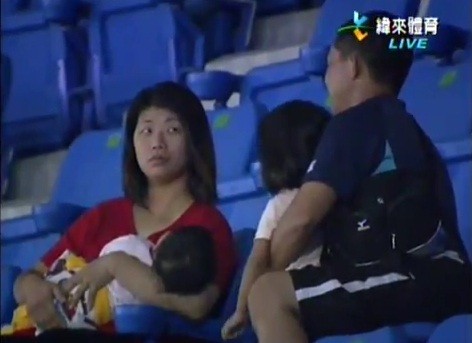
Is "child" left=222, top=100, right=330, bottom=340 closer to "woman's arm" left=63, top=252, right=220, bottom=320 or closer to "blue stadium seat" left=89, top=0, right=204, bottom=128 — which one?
"woman's arm" left=63, top=252, right=220, bottom=320

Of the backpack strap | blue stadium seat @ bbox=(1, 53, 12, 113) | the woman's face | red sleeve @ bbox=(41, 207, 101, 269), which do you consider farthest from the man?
blue stadium seat @ bbox=(1, 53, 12, 113)

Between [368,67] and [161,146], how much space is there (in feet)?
1.02

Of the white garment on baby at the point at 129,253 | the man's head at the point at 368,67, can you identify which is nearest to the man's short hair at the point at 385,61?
the man's head at the point at 368,67

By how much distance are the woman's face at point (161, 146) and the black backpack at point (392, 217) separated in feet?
0.94

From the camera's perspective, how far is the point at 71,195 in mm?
1601

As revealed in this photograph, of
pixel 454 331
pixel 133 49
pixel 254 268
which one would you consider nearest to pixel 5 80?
pixel 133 49

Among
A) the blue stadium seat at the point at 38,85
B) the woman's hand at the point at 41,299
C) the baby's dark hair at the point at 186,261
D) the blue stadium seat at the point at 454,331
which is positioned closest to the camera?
the blue stadium seat at the point at 454,331

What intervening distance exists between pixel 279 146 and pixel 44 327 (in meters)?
0.39

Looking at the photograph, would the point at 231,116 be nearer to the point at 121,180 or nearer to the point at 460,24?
the point at 121,180

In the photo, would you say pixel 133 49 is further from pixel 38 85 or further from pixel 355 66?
pixel 355 66

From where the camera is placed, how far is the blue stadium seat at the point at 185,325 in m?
1.36

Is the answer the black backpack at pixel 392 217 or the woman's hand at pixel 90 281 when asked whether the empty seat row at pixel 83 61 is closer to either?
the woman's hand at pixel 90 281

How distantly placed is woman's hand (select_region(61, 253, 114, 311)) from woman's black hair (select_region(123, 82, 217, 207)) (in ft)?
0.29

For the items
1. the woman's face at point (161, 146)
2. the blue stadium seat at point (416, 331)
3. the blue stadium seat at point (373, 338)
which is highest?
the woman's face at point (161, 146)
